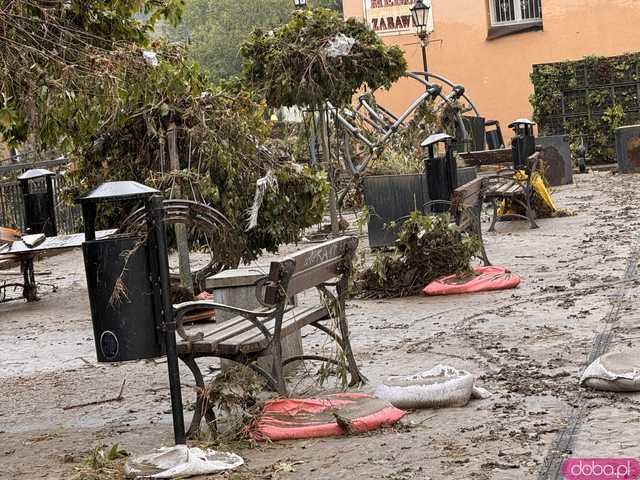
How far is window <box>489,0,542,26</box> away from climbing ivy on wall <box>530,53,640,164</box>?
7.71 meters

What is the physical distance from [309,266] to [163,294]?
106 cm

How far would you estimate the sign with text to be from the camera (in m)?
35.6

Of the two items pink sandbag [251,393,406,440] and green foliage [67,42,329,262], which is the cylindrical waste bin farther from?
green foliage [67,42,329,262]

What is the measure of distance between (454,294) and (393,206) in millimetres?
3853

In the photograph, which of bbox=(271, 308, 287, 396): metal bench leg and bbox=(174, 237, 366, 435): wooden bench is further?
bbox=(271, 308, 287, 396): metal bench leg

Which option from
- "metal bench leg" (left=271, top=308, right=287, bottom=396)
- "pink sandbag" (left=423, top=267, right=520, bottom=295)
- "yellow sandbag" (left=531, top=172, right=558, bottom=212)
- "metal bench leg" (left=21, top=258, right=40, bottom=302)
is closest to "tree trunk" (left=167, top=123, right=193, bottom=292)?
"pink sandbag" (left=423, top=267, right=520, bottom=295)

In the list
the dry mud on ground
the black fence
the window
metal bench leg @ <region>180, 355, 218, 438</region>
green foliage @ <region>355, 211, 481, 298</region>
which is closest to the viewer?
the dry mud on ground

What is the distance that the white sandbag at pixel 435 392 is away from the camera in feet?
20.9

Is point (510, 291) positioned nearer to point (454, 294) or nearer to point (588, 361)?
point (454, 294)

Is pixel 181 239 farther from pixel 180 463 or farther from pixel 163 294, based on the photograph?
pixel 180 463

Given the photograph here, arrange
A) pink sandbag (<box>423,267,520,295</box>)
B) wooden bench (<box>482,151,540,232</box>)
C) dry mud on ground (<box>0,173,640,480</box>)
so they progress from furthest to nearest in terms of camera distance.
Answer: wooden bench (<box>482,151,540,232</box>) → pink sandbag (<box>423,267,520,295</box>) → dry mud on ground (<box>0,173,640,480</box>)

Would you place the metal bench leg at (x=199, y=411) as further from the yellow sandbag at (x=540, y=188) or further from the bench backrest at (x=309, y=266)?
the yellow sandbag at (x=540, y=188)

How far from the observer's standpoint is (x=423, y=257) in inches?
440

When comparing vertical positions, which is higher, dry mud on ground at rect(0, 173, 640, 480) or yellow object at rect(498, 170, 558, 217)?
yellow object at rect(498, 170, 558, 217)
